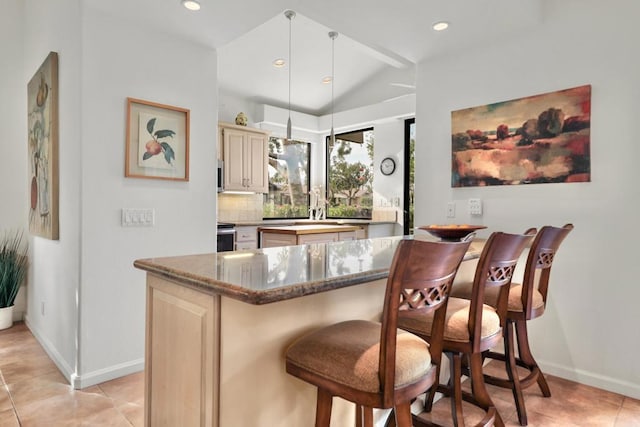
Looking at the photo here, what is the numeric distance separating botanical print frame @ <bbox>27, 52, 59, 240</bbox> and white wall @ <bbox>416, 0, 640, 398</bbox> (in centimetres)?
316

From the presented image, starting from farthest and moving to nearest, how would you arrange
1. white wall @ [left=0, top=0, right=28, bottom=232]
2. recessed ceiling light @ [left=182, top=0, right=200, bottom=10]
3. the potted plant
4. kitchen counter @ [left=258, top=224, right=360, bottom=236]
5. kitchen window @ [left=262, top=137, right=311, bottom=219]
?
kitchen window @ [left=262, top=137, right=311, bottom=219] → kitchen counter @ [left=258, top=224, right=360, bottom=236] → white wall @ [left=0, top=0, right=28, bottom=232] → the potted plant → recessed ceiling light @ [left=182, top=0, right=200, bottom=10]

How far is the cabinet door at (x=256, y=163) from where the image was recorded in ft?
16.9

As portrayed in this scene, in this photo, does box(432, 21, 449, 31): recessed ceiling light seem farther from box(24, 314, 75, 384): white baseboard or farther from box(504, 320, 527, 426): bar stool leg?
box(24, 314, 75, 384): white baseboard

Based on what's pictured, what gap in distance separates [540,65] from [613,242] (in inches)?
51.1

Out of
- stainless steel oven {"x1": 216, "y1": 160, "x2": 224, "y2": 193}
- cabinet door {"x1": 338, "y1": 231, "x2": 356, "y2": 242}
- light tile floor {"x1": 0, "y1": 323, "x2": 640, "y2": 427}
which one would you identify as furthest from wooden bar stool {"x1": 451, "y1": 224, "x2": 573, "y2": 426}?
stainless steel oven {"x1": 216, "y1": 160, "x2": 224, "y2": 193}

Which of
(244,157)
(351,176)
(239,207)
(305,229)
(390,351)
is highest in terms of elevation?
(244,157)

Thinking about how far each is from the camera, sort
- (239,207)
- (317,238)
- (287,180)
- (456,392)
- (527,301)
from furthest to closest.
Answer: (287,180) → (239,207) → (317,238) → (527,301) → (456,392)

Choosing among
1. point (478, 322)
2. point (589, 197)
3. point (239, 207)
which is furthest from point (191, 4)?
point (239, 207)

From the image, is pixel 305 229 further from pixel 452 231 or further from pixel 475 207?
pixel 452 231

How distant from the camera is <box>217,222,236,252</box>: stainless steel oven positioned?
4.26m

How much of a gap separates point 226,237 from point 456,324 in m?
3.25

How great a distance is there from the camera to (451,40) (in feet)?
9.41

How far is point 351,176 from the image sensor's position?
6250 mm

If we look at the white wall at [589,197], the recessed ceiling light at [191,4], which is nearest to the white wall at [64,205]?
the recessed ceiling light at [191,4]
